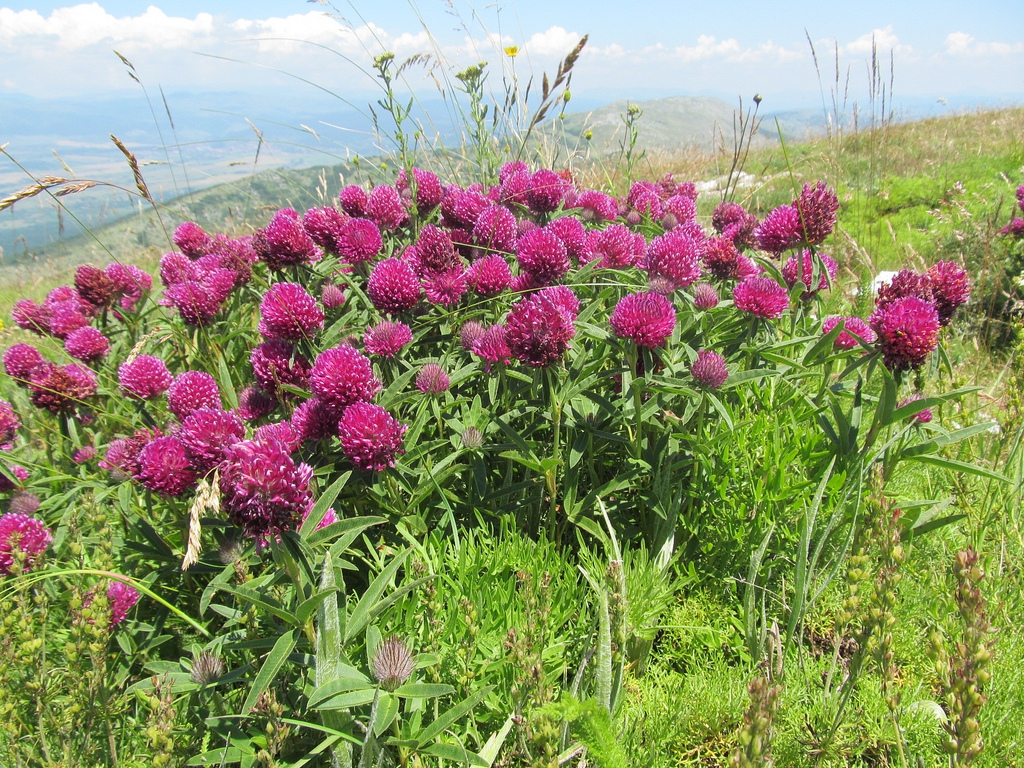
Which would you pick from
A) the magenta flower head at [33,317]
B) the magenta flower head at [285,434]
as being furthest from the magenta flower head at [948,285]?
the magenta flower head at [33,317]

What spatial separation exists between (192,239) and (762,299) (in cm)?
331

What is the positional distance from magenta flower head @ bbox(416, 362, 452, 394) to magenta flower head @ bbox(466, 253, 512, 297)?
1.51 feet

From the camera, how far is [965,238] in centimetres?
603

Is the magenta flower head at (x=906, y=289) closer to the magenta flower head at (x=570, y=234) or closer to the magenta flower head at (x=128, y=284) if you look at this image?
the magenta flower head at (x=570, y=234)

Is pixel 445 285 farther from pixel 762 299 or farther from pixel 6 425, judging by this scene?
pixel 6 425

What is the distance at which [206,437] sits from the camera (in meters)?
1.73

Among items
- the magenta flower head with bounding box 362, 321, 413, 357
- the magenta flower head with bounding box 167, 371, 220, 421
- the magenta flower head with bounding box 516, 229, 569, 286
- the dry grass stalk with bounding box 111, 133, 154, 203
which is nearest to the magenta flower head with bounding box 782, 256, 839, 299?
the magenta flower head with bounding box 516, 229, 569, 286

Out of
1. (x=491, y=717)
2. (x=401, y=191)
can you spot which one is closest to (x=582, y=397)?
(x=491, y=717)

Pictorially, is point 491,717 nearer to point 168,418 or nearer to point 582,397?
point 582,397

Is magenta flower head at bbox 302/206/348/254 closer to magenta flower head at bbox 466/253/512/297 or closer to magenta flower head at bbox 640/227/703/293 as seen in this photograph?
magenta flower head at bbox 466/253/512/297

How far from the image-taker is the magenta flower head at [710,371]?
6.60 ft

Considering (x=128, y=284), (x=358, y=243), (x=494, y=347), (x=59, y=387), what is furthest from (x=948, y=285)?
(x=128, y=284)

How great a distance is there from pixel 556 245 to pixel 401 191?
167 cm

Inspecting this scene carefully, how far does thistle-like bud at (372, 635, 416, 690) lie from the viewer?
58.4 inches
